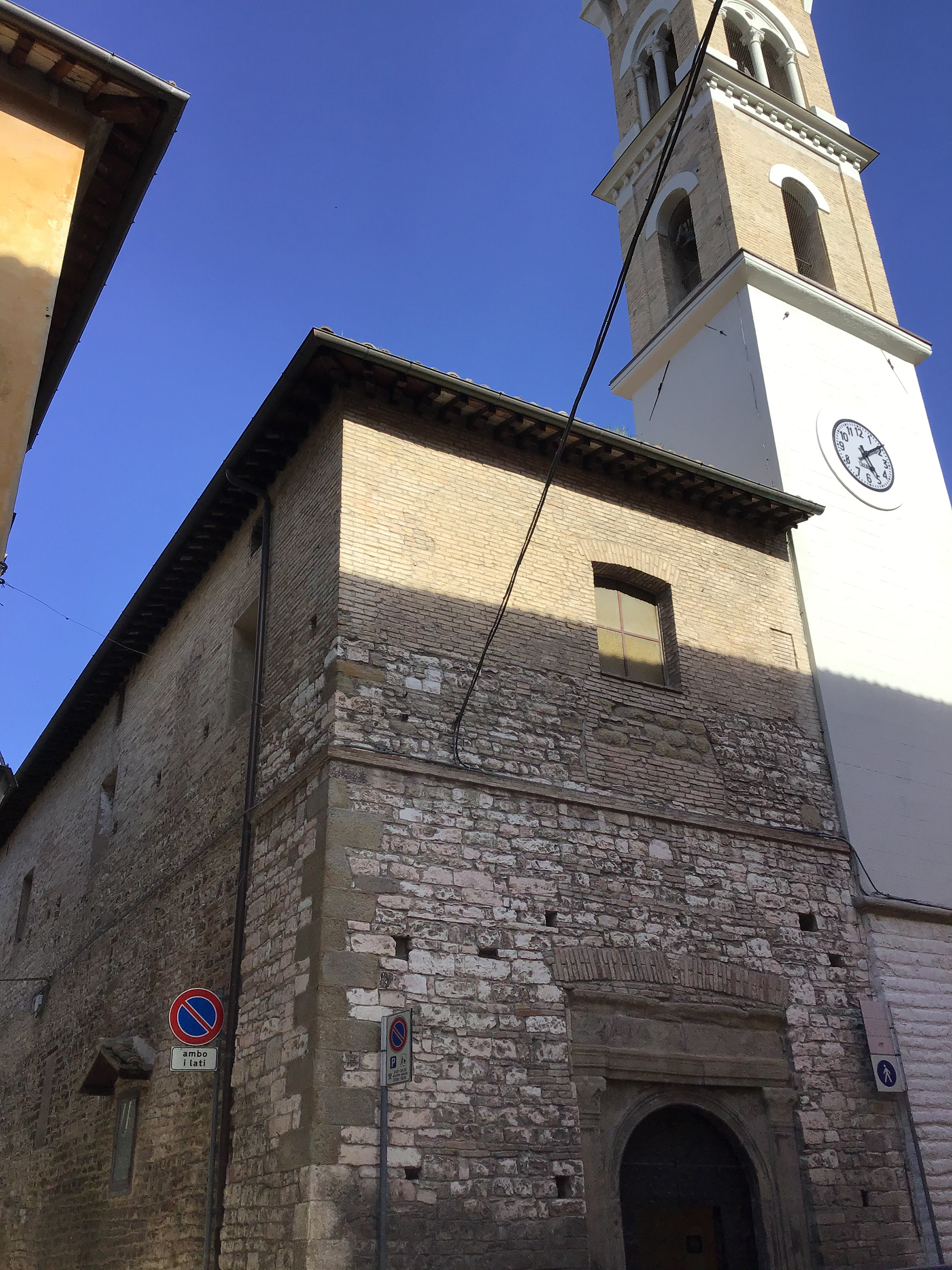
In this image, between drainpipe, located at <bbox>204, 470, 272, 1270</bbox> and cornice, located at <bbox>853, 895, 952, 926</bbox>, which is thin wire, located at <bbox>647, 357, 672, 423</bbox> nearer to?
drainpipe, located at <bbox>204, 470, 272, 1270</bbox>

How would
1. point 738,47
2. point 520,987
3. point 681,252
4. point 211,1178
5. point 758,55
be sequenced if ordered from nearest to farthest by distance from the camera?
point 211,1178 → point 520,987 → point 681,252 → point 758,55 → point 738,47

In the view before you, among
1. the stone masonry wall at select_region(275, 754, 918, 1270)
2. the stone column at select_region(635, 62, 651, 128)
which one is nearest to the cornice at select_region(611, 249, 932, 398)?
the stone column at select_region(635, 62, 651, 128)

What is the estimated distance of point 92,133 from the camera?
7574 millimetres

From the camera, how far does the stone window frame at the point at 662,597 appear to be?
1059 cm

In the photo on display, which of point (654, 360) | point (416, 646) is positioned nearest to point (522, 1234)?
point (416, 646)

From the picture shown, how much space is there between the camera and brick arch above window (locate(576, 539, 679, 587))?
10656mm

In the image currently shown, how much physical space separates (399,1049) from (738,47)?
61.2ft

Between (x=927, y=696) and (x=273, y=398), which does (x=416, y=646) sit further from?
(x=927, y=696)

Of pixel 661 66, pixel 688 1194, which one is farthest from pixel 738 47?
pixel 688 1194

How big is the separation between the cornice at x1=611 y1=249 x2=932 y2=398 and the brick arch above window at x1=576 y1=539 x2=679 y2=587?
17.5ft

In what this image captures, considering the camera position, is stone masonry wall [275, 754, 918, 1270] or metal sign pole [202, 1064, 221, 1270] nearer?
stone masonry wall [275, 754, 918, 1270]

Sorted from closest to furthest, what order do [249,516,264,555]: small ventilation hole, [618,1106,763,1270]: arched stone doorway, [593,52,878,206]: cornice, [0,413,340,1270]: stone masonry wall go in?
[618,1106,763,1270]: arched stone doorway, [0,413,340,1270]: stone masonry wall, [249,516,264,555]: small ventilation hole, [593,52,878,206]: cornice

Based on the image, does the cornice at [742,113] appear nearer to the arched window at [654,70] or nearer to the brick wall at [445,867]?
the arched window at [654,70]

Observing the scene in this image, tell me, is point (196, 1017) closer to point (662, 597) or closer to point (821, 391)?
point (662, 597)
